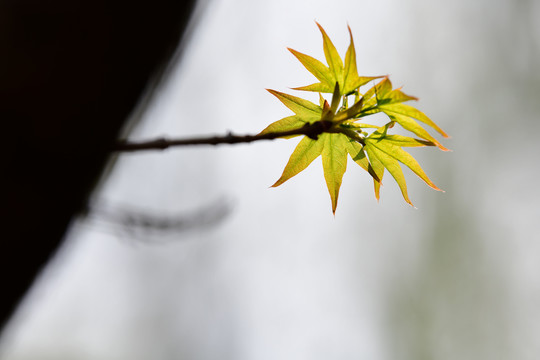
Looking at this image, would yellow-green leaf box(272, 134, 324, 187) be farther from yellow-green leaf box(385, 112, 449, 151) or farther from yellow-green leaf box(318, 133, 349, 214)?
yellow-green leaf box(385, 112, 449, 151)

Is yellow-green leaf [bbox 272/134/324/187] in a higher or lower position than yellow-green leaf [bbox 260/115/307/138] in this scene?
lower

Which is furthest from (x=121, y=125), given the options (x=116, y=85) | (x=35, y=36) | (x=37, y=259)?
(x=37, y=259)

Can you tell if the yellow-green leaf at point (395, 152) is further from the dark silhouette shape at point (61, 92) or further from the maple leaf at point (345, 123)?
the dark silhouette shape at point (61, 92)

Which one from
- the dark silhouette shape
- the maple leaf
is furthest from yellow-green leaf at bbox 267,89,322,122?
the dark silhouette shape

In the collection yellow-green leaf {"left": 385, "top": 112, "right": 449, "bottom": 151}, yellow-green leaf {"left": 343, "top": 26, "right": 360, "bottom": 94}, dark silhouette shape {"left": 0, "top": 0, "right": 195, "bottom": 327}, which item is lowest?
dark silhouette shape {"left": 0, "top": 0, "right": 195, "bottom": 327}

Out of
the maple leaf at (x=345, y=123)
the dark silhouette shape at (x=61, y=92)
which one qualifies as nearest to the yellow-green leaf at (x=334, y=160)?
the maple leaf at (x=345, y=123)

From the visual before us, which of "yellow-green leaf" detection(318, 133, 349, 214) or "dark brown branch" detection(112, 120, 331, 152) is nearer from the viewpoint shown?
"dark brown branch" detection(112, 120, 331, 152)

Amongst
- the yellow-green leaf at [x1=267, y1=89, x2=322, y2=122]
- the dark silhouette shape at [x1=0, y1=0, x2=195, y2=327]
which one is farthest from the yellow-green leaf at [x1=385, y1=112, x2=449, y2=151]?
the dark silhouette shape at [x1=0, y1=0, x2=195, y2=327]
